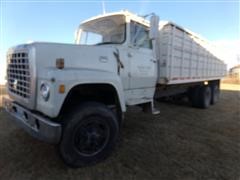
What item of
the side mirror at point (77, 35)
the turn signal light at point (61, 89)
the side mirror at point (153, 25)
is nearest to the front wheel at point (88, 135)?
the turn signal light at point (61, 89)

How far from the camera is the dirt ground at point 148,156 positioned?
2.65 m

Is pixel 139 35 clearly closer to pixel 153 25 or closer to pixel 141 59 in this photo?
pixel 153 25

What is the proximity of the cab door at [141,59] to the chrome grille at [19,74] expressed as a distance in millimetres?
1803

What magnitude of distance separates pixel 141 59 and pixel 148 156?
1887 millimetres

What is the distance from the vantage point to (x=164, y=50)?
4535 millimetres

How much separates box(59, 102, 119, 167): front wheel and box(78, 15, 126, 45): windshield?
153 cm

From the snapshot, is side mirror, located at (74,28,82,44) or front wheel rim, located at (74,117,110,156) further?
side mirror, located at (74,28,82,44)

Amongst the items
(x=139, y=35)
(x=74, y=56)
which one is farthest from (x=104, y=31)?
(x=74, y=56)

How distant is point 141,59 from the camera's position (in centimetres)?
381

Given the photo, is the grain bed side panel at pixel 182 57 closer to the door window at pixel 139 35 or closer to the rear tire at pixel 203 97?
the rear tire at pixel 203 97

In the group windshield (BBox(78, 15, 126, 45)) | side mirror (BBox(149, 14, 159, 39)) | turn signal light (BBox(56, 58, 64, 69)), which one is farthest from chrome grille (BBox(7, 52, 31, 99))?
side mirror (BBox(149, 14, 159, 39))

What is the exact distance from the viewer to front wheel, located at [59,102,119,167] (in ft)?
8.41

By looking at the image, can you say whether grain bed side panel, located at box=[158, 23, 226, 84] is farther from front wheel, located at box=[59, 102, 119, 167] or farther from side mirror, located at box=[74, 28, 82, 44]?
front wheel, located at box=[59, 102, 119, 167]

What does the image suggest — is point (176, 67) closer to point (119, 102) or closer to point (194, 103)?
point (119, 102)
